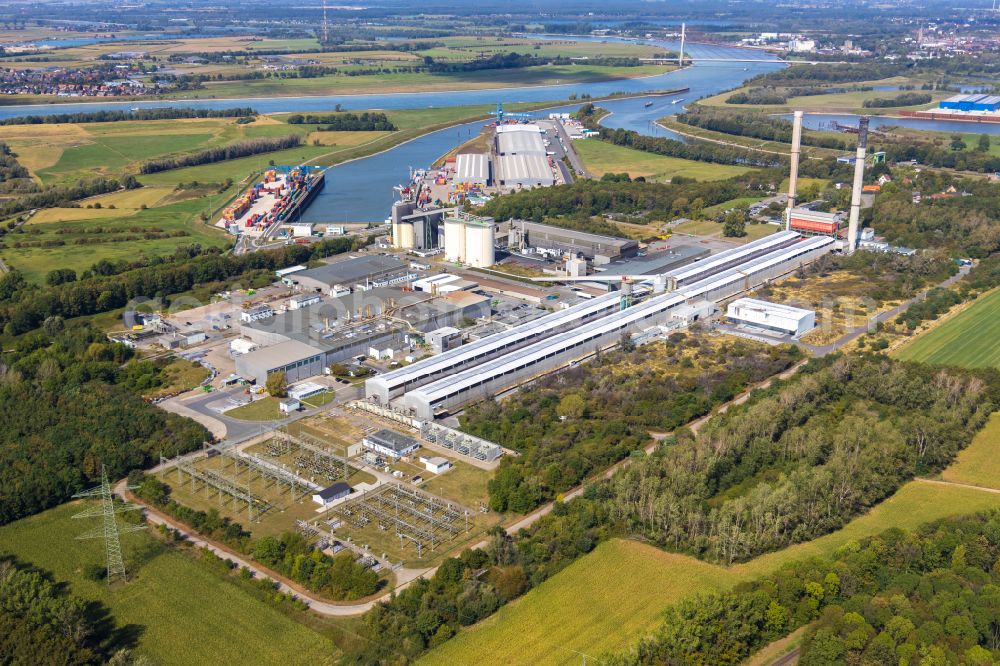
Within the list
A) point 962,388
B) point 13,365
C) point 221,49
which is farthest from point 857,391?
point 221,49

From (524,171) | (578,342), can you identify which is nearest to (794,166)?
(524,171)

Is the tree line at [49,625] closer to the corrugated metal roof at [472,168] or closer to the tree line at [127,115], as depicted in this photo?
the corrugated metal roof at [472,168]

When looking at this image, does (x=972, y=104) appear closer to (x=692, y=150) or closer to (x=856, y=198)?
(x=692, y=150)

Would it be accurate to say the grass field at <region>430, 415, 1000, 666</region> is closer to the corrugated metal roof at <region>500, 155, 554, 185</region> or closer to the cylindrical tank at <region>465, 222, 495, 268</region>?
the cylindrical tank at <region>465, 222, 495, 268</region>

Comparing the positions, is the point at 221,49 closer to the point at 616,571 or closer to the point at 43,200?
the point at 43,200

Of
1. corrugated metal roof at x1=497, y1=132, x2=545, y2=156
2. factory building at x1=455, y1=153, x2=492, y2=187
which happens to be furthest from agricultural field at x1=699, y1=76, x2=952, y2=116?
factory building at x1=455, y1=153, x2=492, y2=187

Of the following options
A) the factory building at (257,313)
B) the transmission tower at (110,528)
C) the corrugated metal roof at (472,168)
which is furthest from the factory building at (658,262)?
the transmission tower at (110,528)
